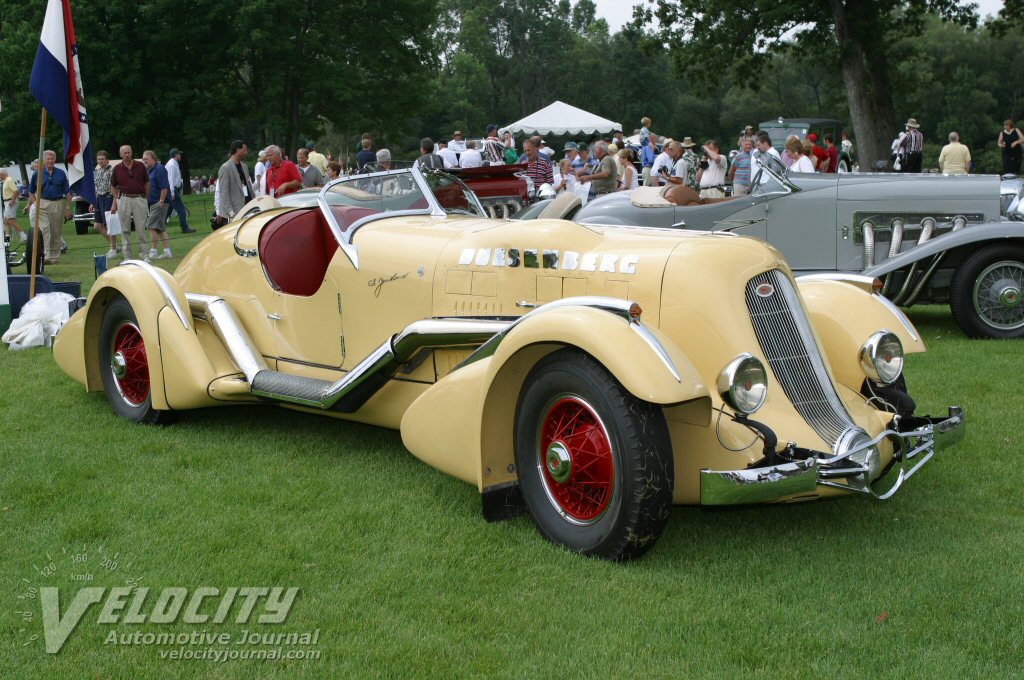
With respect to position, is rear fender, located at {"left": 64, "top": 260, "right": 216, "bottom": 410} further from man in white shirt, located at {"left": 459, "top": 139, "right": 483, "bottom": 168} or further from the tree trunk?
the tree trunk

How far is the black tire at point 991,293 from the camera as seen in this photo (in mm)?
8273

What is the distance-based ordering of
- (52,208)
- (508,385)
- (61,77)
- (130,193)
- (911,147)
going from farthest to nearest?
1. (911,147)
2. (52,208)
3. (130,193)
4. (61,77)
5. (508,385)

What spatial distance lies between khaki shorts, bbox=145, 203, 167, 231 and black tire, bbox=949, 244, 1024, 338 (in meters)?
12.0

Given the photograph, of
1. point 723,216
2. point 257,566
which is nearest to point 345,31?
point 723,216

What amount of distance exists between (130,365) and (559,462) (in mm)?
3600

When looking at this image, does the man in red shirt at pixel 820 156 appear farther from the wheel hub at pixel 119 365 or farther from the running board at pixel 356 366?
the wheel hub at pixel 119 365

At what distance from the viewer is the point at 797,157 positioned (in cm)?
1331

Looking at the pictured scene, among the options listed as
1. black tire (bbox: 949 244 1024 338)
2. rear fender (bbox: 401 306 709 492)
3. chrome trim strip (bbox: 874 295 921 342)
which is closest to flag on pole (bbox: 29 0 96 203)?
rear fender (bbox: 401 306 709 492)

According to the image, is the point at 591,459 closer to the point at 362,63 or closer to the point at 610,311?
the point at 610,311

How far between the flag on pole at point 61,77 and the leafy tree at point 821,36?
1994 cm

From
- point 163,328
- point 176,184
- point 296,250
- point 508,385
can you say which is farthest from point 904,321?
point 176,184

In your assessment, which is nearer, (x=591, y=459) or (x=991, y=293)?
(x=591, y=459)

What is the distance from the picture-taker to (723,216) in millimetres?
9711

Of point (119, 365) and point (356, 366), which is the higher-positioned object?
point (356, 366)
